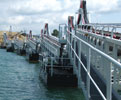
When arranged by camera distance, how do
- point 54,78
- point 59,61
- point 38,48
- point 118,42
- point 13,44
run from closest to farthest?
1. point 118,42
2. point 54,78
3. point 59,61
4. point 38,48
5. point 13,44

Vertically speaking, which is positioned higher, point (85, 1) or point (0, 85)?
point (85, 1)

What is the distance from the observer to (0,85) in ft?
107

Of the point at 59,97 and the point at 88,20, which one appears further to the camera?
the point at 88,20

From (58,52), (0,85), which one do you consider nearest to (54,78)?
(58,52)

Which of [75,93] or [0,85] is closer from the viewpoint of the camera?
[75,93]

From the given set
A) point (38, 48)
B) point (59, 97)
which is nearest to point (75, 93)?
point (59, 97)

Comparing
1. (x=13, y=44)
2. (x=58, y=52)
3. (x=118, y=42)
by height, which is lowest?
(x=13, y=44)

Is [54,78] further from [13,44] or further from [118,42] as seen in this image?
[13,44]

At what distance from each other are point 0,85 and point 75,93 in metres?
9.48

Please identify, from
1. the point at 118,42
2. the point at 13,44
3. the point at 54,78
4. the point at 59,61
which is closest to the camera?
the point at 118,42

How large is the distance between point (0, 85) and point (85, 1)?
11534 millimetres

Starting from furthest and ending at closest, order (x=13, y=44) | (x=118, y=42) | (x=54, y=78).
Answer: (x=13, y=44) → (x=54, y=78) → (x=118, y=42)

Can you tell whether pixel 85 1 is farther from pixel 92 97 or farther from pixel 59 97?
pixel 92 97

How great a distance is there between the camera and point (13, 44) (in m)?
121
